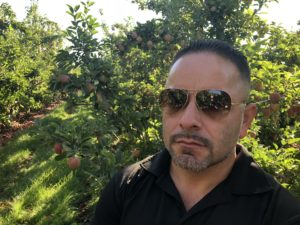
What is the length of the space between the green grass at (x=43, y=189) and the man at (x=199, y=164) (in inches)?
66.6

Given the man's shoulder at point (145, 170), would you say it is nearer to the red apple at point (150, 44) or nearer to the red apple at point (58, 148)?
the red apple at point (58, 148)

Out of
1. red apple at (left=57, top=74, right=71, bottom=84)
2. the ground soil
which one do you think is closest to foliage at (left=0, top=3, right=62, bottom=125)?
the ground soil

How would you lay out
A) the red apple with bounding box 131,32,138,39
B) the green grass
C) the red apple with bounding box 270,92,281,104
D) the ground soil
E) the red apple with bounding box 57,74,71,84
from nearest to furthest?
the red apple with bounding box 270,92,281,104, the red apple with bounding box 57,74,71,84, the green grass, the red apple with bounding box 131,32,138,39, the ground soil

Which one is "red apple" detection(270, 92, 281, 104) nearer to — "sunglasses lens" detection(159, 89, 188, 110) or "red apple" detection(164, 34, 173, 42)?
"sunglasses lens" detection(159, 89, 188, 110)

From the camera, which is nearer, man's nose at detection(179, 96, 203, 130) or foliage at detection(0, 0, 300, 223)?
man's nose at detection(179, 96, 203, 130)

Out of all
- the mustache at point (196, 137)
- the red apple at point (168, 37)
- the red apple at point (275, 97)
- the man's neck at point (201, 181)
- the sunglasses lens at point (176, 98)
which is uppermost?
the red apple at point (168, 37)

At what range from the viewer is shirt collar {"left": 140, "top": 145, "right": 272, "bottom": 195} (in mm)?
1367

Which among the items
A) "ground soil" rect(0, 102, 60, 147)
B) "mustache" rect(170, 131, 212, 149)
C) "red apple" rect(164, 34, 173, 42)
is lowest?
"ground soil" rect(0, 102, 60, 147)

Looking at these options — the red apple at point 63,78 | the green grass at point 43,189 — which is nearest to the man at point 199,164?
the green grass at point 43,189

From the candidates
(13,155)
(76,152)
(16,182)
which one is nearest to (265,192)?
(76,152)

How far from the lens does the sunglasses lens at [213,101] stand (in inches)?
58.1

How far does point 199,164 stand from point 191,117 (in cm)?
20

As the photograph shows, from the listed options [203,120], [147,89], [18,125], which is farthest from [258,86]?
[18,125]

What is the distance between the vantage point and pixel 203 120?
4.92 feet
